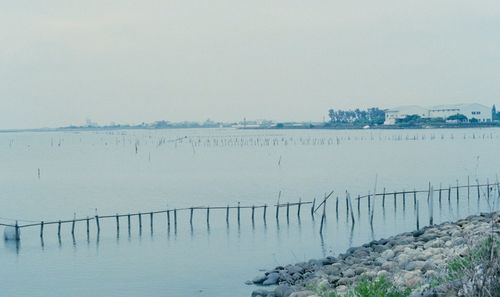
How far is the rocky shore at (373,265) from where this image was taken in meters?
15.2

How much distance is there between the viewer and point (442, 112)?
170375 millimetres

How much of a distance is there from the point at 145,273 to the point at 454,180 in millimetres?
33994

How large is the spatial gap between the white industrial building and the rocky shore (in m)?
149

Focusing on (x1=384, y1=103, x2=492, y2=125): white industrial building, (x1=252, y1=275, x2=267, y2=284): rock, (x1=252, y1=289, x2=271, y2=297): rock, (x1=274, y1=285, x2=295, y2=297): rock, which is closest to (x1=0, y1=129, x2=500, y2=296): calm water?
(x1=252, y1=275, x2=267, y2=284): rock

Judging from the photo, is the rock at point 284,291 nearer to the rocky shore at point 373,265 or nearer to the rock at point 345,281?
the rocky shore at point 373,265

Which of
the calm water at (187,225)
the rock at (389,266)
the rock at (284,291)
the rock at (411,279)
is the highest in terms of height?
the rock at (411,279)

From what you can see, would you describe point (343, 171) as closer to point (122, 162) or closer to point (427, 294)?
point (122, 162)

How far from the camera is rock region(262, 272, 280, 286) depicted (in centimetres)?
1966

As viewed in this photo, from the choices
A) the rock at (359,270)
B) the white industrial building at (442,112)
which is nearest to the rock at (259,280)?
the rock at (359,270)

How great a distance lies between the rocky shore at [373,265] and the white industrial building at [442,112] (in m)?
149

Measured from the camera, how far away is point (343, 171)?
203 ft

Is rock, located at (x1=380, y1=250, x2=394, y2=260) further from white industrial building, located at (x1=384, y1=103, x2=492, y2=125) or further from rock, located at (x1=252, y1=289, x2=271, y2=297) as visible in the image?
white industrial building, located at (x1=384, y1=103, x2=492, y2=125)

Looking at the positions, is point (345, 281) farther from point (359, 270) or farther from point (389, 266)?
point (389, 266)

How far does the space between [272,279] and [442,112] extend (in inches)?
6221
